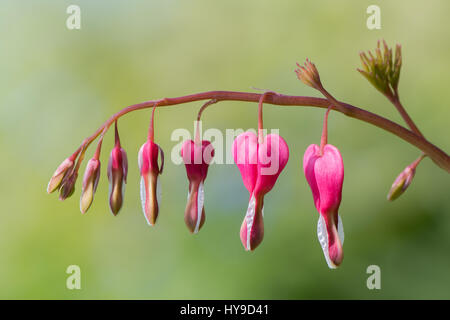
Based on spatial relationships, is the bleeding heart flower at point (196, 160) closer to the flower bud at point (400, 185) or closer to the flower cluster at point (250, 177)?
the flower cluster at point (250, 177)

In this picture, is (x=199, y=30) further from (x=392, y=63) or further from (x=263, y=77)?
(x=392, y=63)

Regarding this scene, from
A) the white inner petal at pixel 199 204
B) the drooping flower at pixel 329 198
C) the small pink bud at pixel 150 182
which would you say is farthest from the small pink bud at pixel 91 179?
the drooping flower at pixel 329 198

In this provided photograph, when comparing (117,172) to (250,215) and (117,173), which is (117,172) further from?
(250,215)

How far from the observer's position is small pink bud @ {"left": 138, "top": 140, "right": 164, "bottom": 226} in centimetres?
133

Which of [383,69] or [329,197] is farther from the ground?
[383,69]

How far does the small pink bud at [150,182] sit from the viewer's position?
133 cm

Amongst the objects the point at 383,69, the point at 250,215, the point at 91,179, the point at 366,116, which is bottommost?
the point at 250,215

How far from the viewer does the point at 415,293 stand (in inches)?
142

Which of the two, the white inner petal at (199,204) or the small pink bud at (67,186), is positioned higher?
the small pink bud at (67,186)

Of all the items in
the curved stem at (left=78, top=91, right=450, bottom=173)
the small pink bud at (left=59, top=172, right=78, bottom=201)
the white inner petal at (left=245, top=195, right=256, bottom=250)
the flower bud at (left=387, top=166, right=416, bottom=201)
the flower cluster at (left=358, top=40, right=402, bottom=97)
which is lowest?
the white inner petal at (left=245, top=195, right=256, bottom=250)

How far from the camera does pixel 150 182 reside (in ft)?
4.46

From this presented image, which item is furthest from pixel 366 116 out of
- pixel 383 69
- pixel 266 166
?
pixel 266 166

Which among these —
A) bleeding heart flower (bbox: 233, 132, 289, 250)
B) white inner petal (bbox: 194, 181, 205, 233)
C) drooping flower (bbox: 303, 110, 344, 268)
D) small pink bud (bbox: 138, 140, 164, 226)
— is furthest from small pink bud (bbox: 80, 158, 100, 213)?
drooping flower (bbox: 303, 110, 344, 268)

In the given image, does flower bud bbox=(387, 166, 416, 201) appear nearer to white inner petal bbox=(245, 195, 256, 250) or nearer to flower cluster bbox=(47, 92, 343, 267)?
flower cluster bbox=(47, 92, 343, 267)
